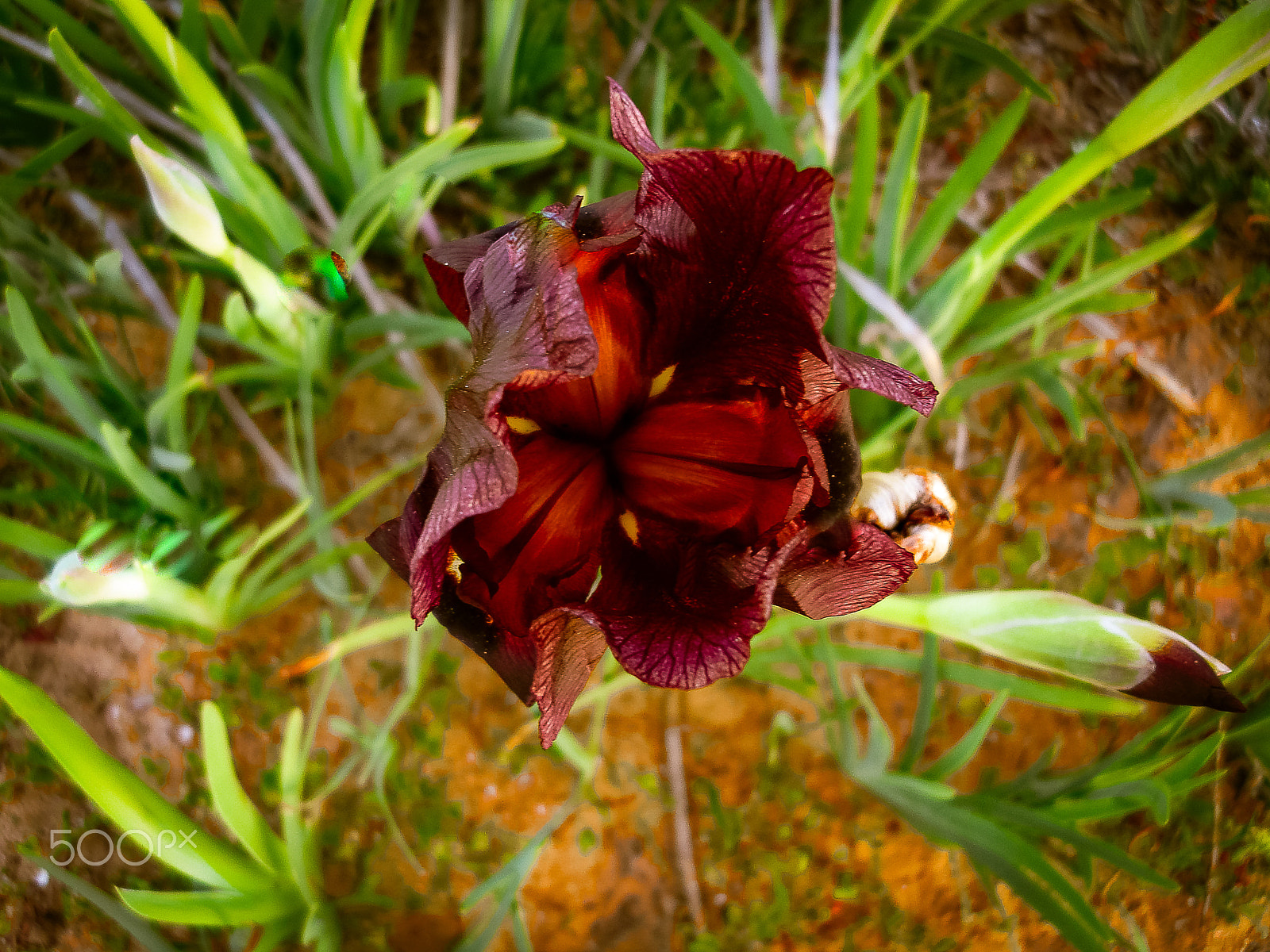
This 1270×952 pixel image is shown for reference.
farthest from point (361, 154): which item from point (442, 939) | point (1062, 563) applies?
point (1062, 563)

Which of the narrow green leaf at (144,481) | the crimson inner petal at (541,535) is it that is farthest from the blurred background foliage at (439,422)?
the crimson inner petal at (541,535)

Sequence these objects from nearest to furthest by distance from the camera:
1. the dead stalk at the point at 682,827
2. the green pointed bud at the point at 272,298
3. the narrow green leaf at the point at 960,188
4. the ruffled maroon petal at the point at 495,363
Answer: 1. the ruffled maroon petal at the point at 495,363
2. the green pointed bud at the point at 272,298
3. the narrow green leaf at the point at 960,188
4. the dead stalk at the point at 682,827

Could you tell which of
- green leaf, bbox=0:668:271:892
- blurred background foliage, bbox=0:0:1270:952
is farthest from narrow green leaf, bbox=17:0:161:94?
green leaf, bbox=0:668:271:892

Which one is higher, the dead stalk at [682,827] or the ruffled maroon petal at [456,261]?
the ruffled maroon petal at [456,261]

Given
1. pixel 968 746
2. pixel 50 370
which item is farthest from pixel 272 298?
pixel 968 746

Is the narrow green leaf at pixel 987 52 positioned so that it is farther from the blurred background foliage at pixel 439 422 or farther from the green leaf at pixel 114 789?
the green leaf at pixel 114 789

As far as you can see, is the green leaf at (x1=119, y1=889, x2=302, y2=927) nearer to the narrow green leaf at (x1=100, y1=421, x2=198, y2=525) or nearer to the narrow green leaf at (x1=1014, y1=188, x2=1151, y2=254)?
the narrow green leaf at (x1=100, y1=421, x2=198, y2=525)

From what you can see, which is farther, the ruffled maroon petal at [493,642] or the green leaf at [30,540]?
the green leaf at [30,540]
